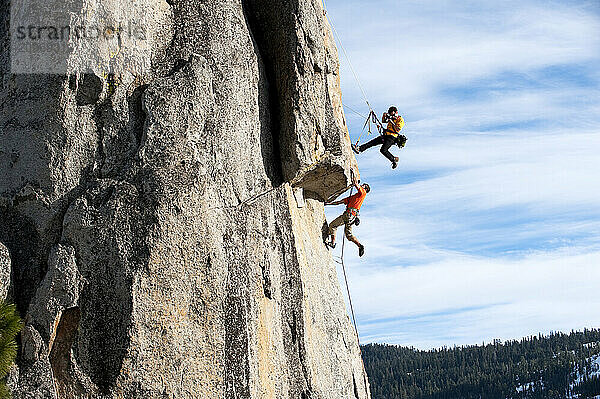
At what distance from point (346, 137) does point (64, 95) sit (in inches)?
230

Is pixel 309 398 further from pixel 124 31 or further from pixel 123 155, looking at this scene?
pixel 124 31

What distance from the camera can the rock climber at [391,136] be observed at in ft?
55.1

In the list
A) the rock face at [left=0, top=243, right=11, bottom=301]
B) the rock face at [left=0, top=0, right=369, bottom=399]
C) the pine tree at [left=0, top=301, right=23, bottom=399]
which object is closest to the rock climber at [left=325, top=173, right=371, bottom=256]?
the rock face at [left=0, top=0, right=369, bottom=399]

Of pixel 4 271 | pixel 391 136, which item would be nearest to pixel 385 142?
pixel 391 136

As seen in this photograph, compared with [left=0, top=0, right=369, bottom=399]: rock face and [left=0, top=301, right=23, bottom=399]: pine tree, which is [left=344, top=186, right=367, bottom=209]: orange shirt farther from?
[left=0, top=301, right=23, bottom=399]: pine tree

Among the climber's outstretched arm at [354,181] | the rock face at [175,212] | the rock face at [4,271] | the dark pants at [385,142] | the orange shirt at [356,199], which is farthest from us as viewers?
the dark pants at [385,142]

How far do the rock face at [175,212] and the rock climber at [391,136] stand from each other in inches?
160

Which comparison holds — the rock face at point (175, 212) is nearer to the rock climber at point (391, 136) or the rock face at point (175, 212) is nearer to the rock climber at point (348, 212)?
the rock climber at point (348, 212)

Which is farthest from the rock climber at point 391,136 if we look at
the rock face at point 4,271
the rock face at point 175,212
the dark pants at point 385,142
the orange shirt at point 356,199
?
the rock face at point 4,271

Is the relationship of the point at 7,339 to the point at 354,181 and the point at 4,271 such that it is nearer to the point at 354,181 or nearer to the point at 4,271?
the point at 4,271

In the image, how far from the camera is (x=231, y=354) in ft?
33.4

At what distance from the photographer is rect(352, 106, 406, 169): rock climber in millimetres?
16797

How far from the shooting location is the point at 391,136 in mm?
16812

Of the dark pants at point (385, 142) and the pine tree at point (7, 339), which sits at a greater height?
the dark pants at point (385, 142)
